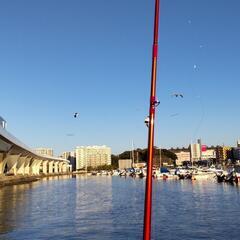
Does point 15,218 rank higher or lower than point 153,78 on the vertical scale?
lower

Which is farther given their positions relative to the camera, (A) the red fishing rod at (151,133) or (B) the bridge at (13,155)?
(B) the bridge at (13,155)

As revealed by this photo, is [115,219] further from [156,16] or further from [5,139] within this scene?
[5,139]

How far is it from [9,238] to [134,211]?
1547 cm

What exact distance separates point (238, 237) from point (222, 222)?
5821mm

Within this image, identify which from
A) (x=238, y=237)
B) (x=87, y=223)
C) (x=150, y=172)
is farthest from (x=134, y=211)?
(x=150, y=172)

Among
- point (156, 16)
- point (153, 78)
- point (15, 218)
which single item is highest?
point (156, 16)

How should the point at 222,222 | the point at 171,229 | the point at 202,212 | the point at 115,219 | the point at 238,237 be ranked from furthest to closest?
the point at 202,212 < the point at 115,219 < the point at 222,222 < the point at 171,229 < the point at 238,237

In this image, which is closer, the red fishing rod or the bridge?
the red fishing rod

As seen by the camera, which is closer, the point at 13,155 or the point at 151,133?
the point at 151,133

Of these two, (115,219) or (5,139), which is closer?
(115,219)

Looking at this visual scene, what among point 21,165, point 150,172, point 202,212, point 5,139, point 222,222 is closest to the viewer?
point 150,172

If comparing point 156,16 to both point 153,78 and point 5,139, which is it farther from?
point 5,139

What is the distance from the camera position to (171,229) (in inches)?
1038

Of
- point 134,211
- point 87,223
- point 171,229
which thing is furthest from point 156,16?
point 134,211
